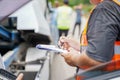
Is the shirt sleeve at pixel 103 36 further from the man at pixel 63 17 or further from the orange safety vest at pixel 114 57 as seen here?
the man at pixel 63 17

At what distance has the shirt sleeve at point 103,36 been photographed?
255cm

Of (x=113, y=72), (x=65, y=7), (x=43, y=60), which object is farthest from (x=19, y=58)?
(x=65, y=7)

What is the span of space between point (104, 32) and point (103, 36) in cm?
3

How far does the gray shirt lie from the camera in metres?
2.55

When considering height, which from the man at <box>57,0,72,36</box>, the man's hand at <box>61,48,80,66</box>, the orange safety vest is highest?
the orange safety vest

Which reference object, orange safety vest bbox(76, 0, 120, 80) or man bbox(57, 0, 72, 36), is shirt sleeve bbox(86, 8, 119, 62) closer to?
orange safety vest bbox(76, 0, 120, 80)

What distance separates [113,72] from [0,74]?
1.25 meters

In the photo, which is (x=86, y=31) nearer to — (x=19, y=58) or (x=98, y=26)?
(x=98, y=26)

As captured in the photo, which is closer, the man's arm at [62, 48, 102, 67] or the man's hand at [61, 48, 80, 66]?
the man's arm at [62, 48, 102, 67]

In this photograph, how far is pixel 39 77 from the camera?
401 cm

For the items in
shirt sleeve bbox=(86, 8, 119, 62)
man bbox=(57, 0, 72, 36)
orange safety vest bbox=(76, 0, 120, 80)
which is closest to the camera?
orange safety vest bbox=(76, 0, 120, 80)

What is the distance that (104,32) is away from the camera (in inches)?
100

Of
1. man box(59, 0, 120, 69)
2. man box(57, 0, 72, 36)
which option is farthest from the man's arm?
man box(57, 0, 72, 36)

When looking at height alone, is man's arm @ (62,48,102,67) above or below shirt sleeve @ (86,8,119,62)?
below
